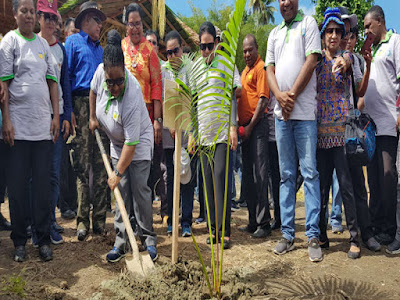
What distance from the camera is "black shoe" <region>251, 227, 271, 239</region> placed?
15.0 feet

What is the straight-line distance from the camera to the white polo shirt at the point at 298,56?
3.75 m

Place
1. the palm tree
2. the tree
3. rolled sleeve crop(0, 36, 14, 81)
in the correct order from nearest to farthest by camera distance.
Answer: rolled sleeve crop(0, 36, 14, 81)
the tree
the palm tree

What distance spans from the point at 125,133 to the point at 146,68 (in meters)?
1.32

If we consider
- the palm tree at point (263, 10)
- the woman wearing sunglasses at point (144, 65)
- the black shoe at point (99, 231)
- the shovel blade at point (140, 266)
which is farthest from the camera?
the palm tree at point (263, 10)

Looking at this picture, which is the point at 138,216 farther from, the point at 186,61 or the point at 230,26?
the point at 230,26

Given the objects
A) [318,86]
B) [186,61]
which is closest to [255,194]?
[318,86]

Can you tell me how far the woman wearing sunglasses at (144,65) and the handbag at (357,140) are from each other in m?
2.04

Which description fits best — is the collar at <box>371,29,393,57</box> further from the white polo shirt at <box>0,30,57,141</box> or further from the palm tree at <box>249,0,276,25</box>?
the palm tree at <box>249,0,276,25</box>

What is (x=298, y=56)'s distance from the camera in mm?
3818

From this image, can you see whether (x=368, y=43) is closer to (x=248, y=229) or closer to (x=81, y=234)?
(x=248, y=229)

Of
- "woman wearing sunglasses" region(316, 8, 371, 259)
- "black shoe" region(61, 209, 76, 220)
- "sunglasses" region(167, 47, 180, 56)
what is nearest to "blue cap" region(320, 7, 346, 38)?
"woman wearing sunglasses" region(316, 8, 371, 259)

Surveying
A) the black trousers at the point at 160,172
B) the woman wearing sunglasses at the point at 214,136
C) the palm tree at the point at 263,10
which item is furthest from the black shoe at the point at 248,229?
the palm tree at the point at 263,10

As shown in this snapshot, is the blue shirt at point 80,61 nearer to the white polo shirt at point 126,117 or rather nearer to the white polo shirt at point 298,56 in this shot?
the white polo shirt at point 126,117

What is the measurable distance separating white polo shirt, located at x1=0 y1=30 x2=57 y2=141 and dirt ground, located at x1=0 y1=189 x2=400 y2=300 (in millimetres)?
1185
